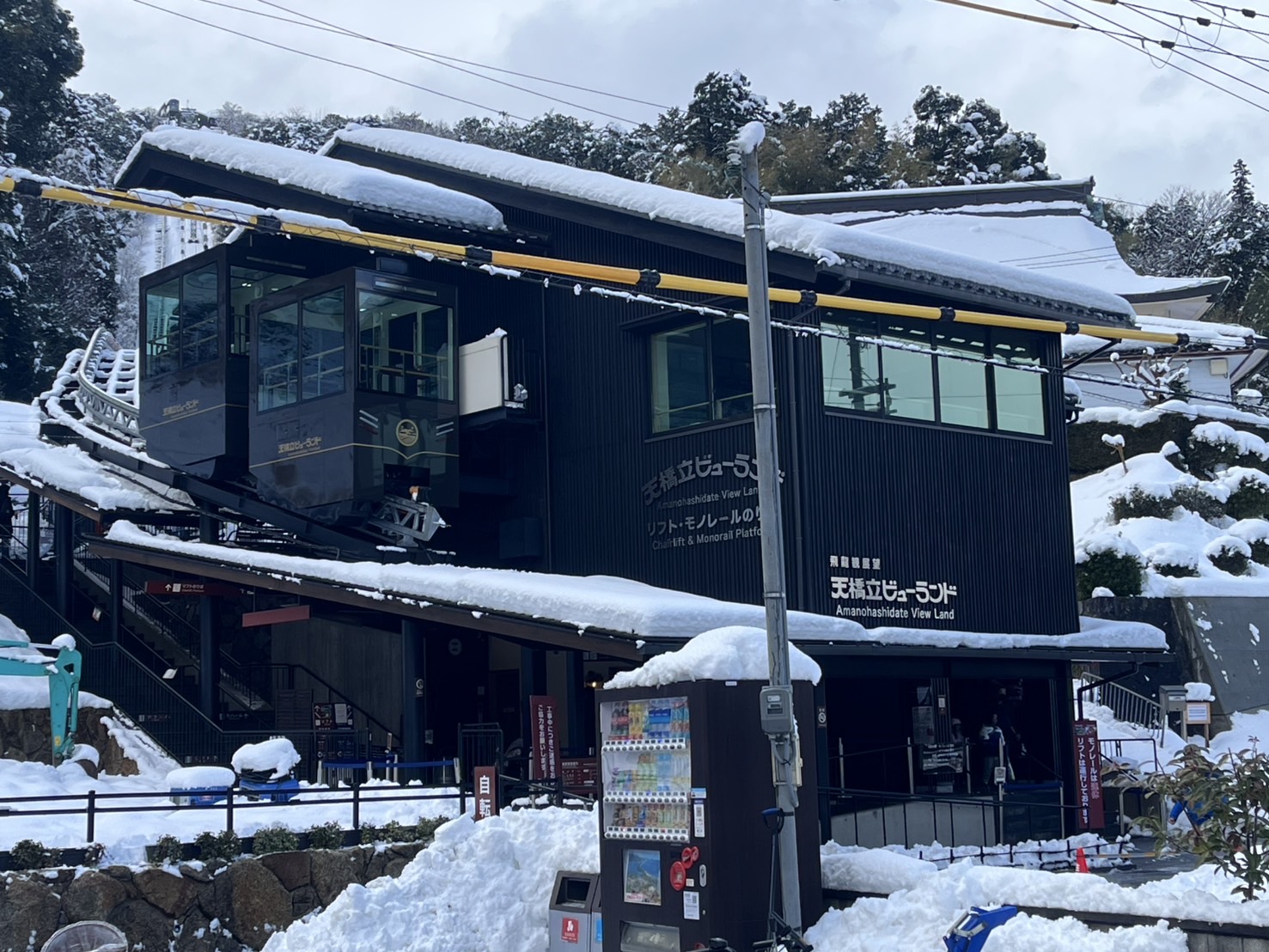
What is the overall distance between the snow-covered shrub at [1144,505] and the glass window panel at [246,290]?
21891 mm

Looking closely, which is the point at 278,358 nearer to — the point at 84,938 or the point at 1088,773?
the point at 84,938

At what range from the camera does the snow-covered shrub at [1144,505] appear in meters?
38.2

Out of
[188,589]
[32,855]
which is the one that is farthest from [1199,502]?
[32,855]

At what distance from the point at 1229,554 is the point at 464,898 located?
27842 millimetres

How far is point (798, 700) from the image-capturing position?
44.0 ft

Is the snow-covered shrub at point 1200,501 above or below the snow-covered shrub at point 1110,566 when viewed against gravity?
above

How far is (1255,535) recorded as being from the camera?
3853 centimetres

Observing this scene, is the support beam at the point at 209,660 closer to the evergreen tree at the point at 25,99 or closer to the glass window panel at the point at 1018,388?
the glass window panel at the point at 1018,388

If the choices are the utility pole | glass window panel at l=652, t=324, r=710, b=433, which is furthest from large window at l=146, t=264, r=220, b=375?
the utility pole

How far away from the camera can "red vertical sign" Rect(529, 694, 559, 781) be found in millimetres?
20797

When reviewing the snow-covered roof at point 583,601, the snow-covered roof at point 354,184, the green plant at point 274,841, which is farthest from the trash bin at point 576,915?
the snow-covered roof at point 354,184

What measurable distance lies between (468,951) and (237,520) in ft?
53.6

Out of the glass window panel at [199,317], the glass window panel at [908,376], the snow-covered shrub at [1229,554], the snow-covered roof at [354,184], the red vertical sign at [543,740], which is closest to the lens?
the red vertical sign at [543,740]

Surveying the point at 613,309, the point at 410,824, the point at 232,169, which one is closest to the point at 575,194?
the point at 613,309
